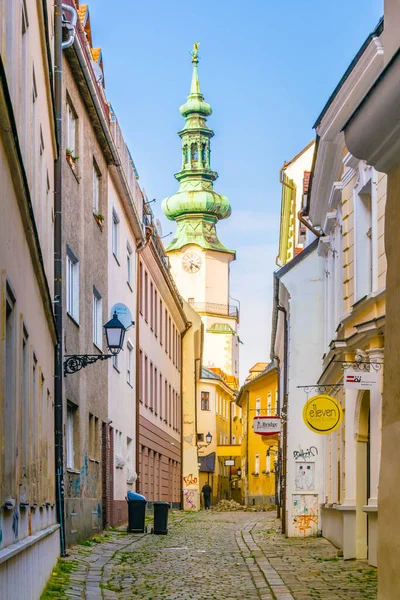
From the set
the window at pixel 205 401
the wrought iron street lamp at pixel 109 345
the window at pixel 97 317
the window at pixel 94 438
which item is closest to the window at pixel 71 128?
the window at pixel 97 317

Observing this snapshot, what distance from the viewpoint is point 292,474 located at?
87.8ft

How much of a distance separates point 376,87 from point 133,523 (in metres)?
21.9

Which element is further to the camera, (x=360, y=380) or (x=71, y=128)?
(x=71, y=128)

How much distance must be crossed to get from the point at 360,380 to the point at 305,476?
10.4 metres

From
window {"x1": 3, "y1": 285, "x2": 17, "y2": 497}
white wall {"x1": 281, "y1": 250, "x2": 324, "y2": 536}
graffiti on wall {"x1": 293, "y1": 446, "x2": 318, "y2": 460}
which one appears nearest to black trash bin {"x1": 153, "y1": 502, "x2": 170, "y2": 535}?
white wall {"x1": 281, "y1": 250, "x2": 324, "y2": 536}

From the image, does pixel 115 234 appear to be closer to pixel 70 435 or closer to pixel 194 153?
pixel 70 435

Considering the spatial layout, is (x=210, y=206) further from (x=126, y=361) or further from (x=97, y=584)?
(x=97, y=584)

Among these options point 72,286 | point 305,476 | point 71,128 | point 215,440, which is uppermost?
point 71,128

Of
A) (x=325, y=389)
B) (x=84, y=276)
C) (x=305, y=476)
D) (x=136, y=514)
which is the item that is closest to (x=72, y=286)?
(x=84, y=276)

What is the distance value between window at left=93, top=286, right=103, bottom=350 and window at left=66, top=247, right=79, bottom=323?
318 cm

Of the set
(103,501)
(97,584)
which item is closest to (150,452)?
(103,501)

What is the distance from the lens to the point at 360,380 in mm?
16750

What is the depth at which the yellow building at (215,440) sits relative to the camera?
255 ft

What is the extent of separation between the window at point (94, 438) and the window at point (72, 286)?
309 cm
